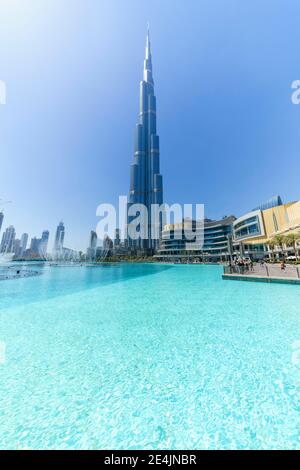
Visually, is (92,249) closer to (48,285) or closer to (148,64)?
(48,285)

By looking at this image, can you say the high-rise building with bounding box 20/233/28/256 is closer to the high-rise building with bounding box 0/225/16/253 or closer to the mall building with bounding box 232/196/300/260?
the high-rise building with bounding box 0/225/16/253

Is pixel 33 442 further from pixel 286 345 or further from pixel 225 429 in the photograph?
pixel 286 345

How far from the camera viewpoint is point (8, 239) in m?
110

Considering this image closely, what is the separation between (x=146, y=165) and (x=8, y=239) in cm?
10094

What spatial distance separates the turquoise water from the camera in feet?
8.56

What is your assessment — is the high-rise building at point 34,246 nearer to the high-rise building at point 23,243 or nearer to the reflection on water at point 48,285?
the high-rise building at point 23,243

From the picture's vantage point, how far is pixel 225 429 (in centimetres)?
265

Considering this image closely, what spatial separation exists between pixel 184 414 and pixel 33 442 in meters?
2.19

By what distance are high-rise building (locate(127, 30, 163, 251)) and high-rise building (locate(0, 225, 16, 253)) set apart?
70.7 m

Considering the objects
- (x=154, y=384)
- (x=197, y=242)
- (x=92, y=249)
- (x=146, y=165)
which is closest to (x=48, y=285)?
(x=154, y=384)

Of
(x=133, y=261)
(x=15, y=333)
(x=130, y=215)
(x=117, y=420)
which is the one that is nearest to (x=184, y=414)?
(x=117, y=420)

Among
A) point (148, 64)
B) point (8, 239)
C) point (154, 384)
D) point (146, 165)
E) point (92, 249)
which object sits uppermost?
point (148, 64)

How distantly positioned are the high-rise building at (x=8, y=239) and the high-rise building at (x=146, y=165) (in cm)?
7070

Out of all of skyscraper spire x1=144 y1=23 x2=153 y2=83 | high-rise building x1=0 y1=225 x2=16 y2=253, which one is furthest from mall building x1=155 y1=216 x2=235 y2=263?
skyscraper spire x1=144 y1=23 x2=153 y2=83
